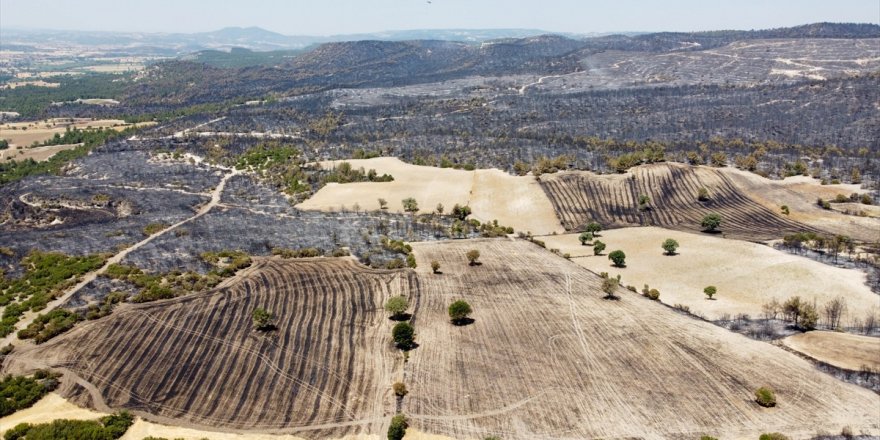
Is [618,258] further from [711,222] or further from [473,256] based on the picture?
[711,222]

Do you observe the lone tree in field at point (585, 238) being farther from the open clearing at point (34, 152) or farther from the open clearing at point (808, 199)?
the open clearing at point (34, 152)

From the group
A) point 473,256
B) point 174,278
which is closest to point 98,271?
point 174,278

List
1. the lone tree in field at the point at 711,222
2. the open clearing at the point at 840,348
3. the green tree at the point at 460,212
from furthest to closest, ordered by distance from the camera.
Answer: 1. the green tree at the point at 460,212
2. the lone tree in field at the point at 711,222
3. the open clearing at the point at 840,348

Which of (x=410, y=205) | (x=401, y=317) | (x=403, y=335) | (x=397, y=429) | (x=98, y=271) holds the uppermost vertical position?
(x=410, y=205)

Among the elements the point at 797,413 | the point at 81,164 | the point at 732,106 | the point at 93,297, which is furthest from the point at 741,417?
the point at 732,106

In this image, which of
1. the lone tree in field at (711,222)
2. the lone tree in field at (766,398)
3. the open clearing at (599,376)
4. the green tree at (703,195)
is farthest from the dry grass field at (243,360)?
the green tree at (703,195)

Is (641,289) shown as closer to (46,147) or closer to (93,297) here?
(93,297)

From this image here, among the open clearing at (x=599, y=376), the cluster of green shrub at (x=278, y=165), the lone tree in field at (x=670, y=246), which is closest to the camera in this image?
the open clearing at (x=599, y=376)
